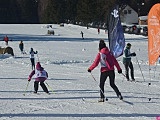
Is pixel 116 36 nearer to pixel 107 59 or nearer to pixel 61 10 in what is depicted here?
pixel 107 59

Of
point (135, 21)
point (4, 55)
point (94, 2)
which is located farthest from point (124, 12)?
point (4, 55)

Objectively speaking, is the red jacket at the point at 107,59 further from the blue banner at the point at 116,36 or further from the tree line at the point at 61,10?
the tree line at the point at 61,10

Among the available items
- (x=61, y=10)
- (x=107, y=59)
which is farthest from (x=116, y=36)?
(x=61, y=10)

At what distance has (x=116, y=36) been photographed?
1416cm

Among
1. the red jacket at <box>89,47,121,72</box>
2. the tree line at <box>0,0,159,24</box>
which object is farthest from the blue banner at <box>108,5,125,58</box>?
the tree line at <box>0,0,159,24</box>

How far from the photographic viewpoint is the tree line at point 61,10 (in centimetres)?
8881

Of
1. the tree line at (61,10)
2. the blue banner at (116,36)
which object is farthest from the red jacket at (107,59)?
the tree line at (61,10)

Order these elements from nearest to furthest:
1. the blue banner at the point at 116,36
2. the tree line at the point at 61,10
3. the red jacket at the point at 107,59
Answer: the red jacket at the point at 107,59
the blue banner at the point at 116,36
the tree line at the point at 61,10

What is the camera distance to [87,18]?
285 ft

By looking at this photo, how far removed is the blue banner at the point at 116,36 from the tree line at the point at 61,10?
6432 centimetres

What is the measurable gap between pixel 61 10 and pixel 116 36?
299ft

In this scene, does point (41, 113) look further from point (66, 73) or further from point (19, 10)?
point (19, 10)

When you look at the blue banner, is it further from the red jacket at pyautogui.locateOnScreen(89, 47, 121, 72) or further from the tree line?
the tree line

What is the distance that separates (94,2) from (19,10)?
34.3 meters
